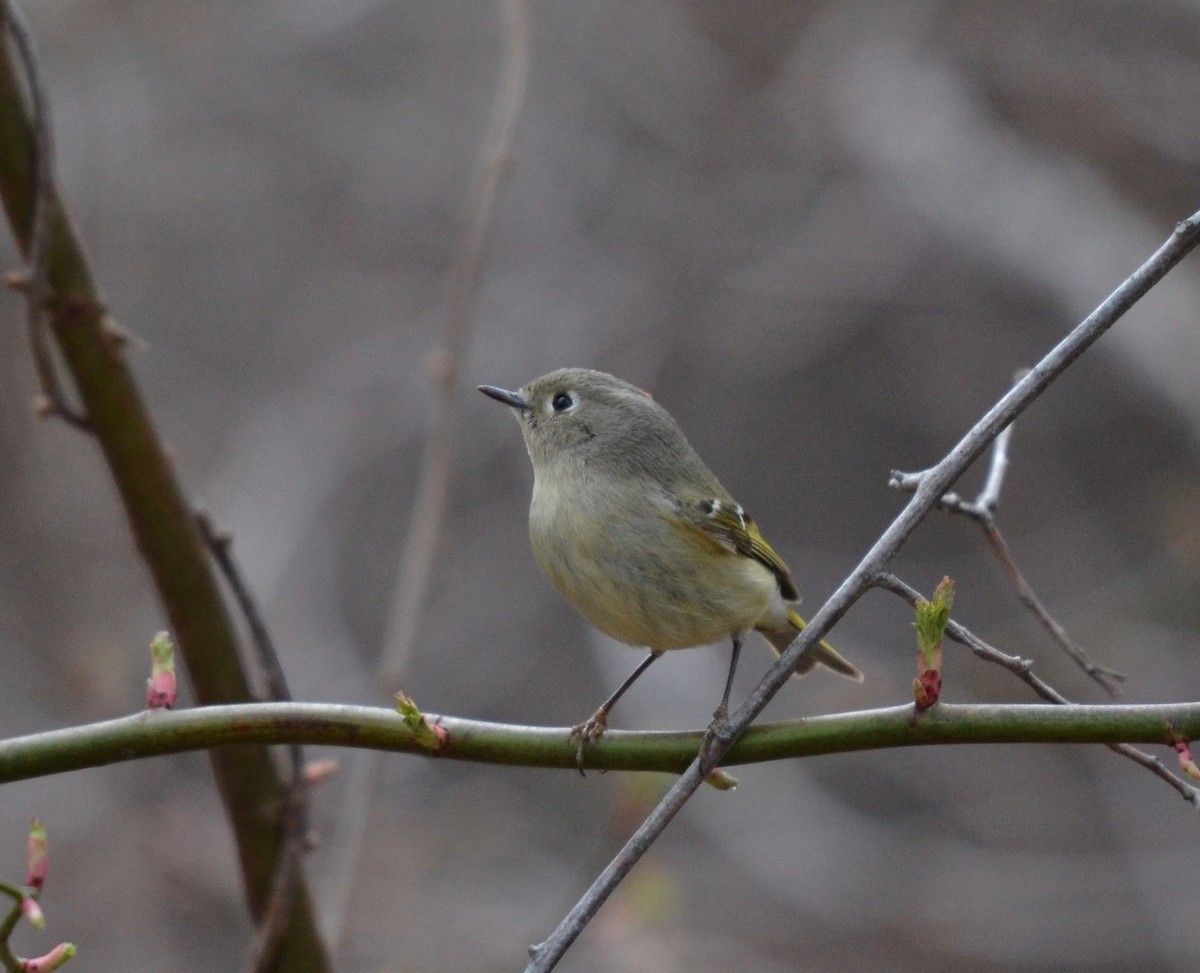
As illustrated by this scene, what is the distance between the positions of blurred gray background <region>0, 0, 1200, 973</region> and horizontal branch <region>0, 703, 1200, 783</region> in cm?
289

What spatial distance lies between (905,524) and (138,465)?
1223 millimetres

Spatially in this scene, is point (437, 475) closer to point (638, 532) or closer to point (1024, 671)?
point (638, 532)

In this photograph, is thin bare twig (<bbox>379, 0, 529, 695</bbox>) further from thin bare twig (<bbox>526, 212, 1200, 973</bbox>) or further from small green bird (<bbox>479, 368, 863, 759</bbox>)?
thin bare twig (<bbox>526, 212, 1200, 973</bbox>)

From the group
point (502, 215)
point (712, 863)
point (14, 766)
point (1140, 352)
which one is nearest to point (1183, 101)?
point (1140, 352)

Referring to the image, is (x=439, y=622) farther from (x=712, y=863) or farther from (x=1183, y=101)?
(x=1183, y=101)

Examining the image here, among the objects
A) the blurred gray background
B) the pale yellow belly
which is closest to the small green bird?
the pale yellow belly

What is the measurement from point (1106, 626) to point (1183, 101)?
2140mm

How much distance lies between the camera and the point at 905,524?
1.47m

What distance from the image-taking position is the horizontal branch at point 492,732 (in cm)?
138

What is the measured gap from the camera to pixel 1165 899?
5016 mm

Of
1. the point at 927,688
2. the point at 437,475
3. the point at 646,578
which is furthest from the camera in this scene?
the point at 437,475

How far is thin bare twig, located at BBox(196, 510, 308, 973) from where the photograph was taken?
1.98 metres

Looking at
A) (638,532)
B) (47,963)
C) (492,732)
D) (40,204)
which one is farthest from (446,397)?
(47,963)

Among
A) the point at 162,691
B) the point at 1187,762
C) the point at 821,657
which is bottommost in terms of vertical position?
the point at 821,657
